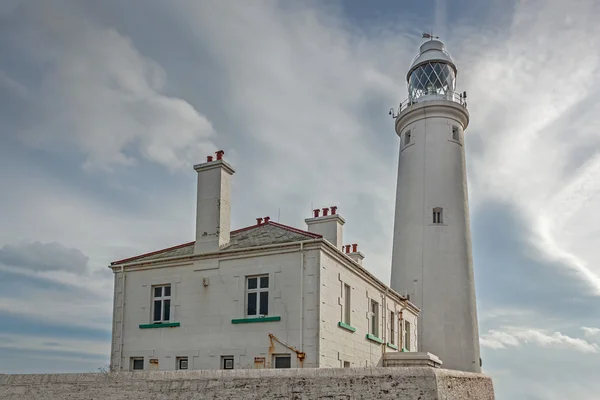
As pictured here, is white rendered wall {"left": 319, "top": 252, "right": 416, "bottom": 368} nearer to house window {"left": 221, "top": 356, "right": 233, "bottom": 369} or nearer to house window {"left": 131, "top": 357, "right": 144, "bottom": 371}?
house window {"left": 221, "top": 356, "right": 233, "bottom": 369}

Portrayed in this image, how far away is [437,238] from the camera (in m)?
26.2

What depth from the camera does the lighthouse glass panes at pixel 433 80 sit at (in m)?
29.3

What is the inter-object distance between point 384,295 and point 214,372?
35.2ft

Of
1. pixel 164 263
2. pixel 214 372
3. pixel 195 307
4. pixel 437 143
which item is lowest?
pixel 214 372

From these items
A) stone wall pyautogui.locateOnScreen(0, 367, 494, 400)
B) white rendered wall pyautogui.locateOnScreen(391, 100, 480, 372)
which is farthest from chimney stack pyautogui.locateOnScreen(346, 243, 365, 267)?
stone wall pyautogui.locateOnScreen(0, 367, 494, 400)

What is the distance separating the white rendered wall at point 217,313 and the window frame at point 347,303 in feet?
6.80

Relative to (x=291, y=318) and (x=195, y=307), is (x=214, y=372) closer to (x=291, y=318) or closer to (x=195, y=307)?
(x=291, y=318)

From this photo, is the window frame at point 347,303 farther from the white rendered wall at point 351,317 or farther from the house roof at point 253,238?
the house roof at point 253,238

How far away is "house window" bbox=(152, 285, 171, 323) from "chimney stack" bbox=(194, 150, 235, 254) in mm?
1543

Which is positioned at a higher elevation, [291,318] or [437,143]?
[437,143]

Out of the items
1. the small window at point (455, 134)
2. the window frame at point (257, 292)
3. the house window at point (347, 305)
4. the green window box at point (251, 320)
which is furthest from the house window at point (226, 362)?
the small window at point (455, 134)

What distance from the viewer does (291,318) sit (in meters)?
14.9

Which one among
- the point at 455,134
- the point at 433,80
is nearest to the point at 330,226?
the point at 455,134

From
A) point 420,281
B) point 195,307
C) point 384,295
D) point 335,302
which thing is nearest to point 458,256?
point 420,281
